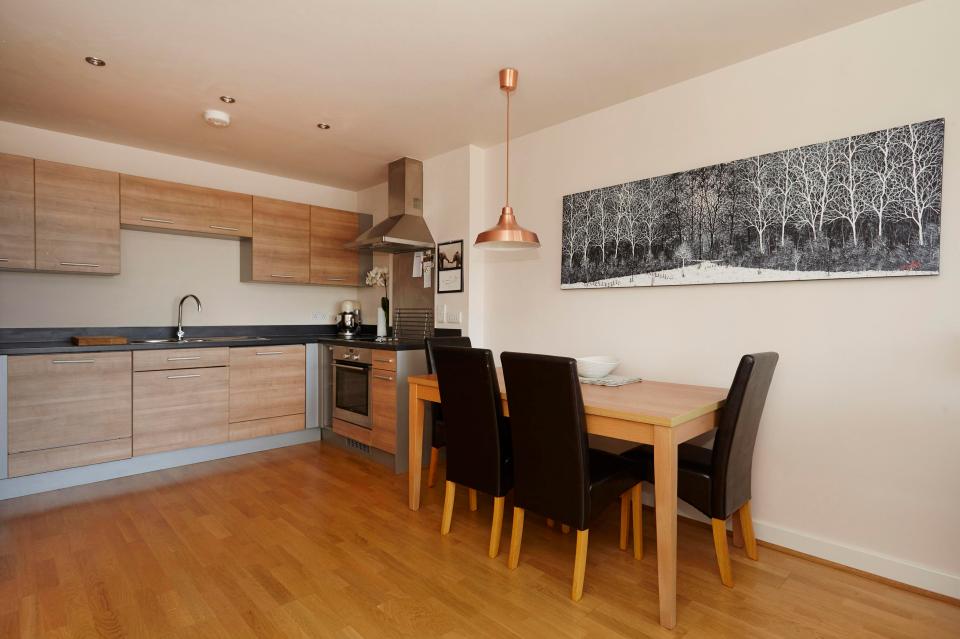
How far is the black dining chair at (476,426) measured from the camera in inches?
89.3

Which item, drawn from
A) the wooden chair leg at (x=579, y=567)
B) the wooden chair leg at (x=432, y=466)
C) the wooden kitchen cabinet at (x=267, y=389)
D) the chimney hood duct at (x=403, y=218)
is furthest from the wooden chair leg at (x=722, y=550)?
the wooden kitchen cabinet at (x=267, y=389)

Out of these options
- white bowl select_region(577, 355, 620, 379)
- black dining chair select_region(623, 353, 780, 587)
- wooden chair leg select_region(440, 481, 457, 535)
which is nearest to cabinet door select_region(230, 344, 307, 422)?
wooden chair leg select_region(440, 481, 457, 535)

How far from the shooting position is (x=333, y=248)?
4719 millimetres

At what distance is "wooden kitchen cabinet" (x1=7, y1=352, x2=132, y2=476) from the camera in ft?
9.80

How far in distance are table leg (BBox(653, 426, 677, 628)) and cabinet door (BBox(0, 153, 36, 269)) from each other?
12.7 feet

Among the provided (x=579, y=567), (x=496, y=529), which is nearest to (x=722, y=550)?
(x=579, y=567)

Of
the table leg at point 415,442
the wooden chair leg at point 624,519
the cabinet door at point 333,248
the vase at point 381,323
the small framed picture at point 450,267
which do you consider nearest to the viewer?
the wooden chair leg at point 624,519

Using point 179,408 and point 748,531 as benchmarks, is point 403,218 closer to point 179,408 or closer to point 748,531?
point 179,408

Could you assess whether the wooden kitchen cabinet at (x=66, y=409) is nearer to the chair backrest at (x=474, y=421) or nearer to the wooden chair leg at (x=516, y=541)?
the chair backrest at (x=474, y=421)

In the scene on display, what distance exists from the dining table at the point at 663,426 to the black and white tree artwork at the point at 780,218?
73cm

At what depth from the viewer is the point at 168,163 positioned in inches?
159

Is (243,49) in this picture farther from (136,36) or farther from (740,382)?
(740,382)

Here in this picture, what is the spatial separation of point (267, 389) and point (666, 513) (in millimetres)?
3229

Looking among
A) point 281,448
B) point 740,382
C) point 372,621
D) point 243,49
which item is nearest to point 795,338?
point 740,382
